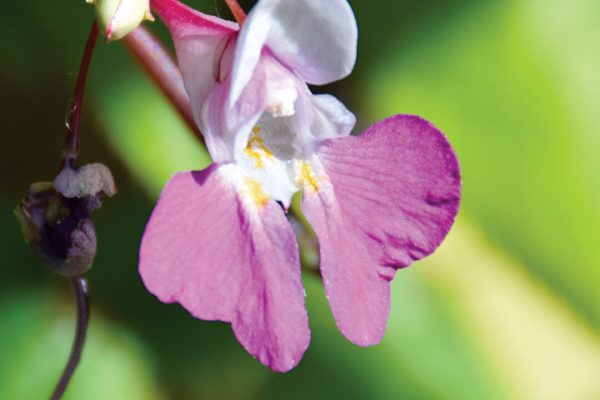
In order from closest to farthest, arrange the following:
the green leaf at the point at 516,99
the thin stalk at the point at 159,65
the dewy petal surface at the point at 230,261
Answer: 1. the dewy petal surface at the point at 230,261
2. the thin stalk at the point at 159,65
3. the green leaf at the point at 516,99

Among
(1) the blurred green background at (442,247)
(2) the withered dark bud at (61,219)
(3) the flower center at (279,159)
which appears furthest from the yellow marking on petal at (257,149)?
(1) the blurred green background at (442,247)

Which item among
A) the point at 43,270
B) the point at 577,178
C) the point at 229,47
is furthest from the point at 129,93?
the point at 577,178

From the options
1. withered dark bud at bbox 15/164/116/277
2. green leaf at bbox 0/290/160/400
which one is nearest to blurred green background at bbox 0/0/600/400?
green leaf at bbox 0/290/160/400

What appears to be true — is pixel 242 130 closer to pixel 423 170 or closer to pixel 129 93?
pixel 423 170

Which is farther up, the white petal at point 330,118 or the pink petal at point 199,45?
the pink petal at point 199,45

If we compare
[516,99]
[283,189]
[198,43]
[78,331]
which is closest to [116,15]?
[198,43]

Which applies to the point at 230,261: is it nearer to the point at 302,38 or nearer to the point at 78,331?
the point at 302,38

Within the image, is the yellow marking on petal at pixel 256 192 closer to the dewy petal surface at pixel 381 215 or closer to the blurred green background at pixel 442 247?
the dewy petal surface at pixel 381 215
